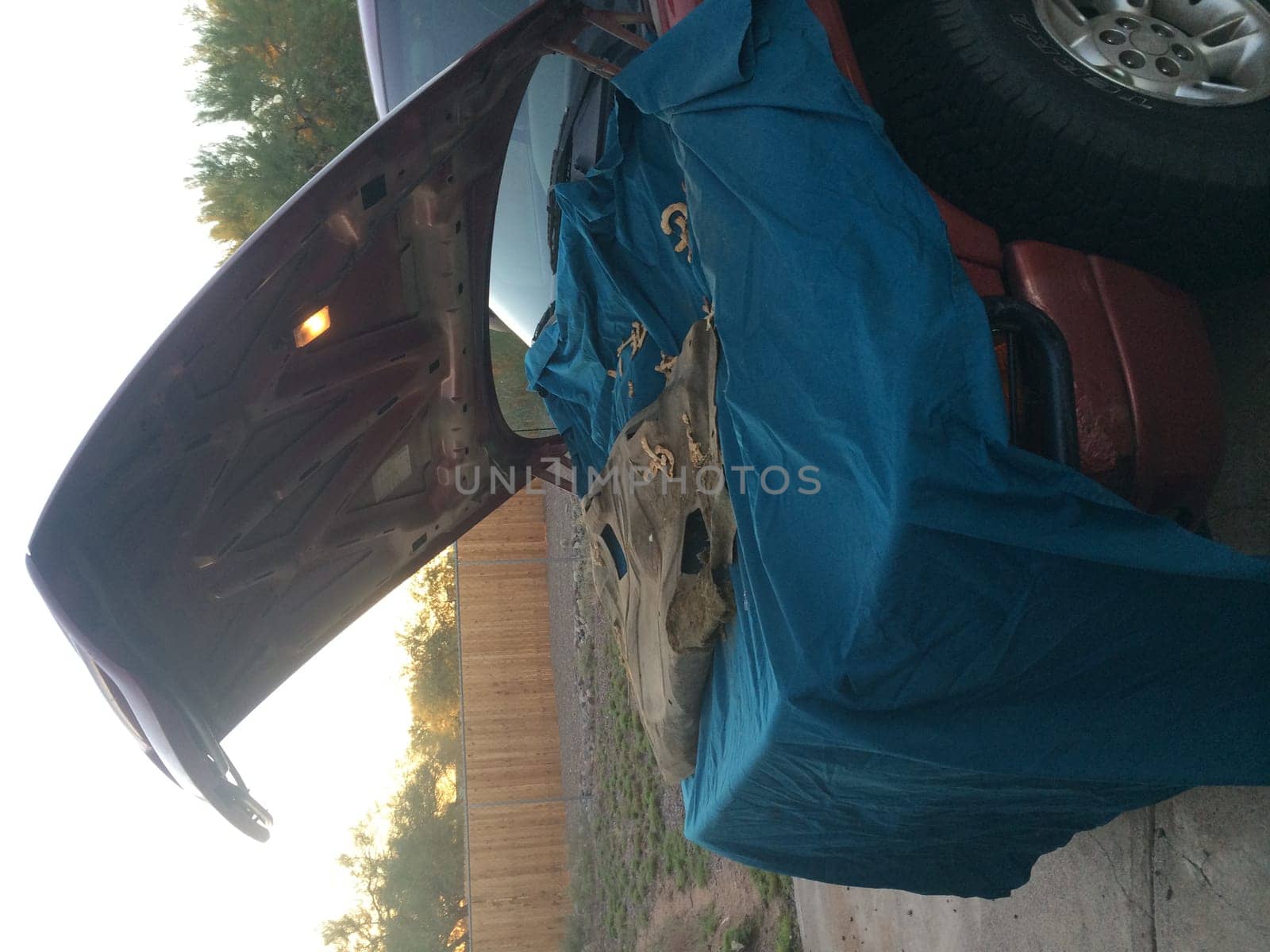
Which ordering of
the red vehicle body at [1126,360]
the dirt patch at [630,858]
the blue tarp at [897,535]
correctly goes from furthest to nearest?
the dirt patch at [630,858], the red vehicle body at [1126,360], the blue tarp at [897,535]

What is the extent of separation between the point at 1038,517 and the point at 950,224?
65 cm

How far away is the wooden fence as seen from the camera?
6949 mm

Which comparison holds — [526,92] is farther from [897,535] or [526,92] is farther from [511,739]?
[511,739]

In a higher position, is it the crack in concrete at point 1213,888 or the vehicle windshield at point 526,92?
the vehicle windshield at point 526,92

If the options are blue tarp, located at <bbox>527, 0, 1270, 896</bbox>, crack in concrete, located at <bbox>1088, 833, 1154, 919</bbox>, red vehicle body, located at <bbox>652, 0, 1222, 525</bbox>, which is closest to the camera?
blue tarp, located at <bbox>527, 0, 1270, 896</bbox>

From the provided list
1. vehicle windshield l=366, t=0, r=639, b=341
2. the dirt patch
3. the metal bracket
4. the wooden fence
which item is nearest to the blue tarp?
the metal bracket

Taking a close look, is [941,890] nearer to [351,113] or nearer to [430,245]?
[430,245]

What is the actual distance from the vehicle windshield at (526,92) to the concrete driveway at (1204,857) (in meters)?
1.86

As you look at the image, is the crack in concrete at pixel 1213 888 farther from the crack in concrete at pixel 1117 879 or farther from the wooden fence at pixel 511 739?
the wooden fence at pixel 511 739

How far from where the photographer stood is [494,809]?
7.22 meters

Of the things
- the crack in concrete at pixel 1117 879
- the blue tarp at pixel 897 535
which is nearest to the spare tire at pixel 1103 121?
the blue tarp at pixel 897 535

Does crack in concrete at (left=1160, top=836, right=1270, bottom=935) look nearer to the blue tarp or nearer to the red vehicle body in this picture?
the blue tarp

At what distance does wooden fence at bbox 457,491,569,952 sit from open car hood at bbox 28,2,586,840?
15.1 feet

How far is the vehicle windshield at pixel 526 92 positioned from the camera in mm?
2854
